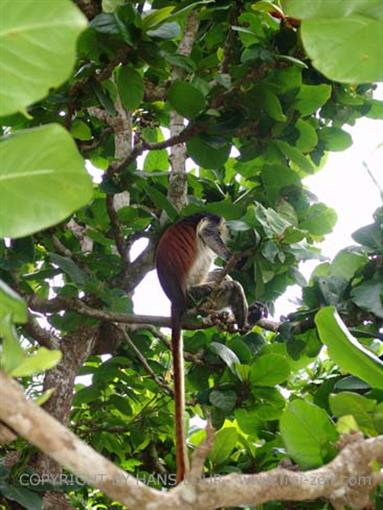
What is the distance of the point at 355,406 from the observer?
127cm

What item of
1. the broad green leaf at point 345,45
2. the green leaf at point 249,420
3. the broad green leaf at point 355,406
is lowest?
the green leaf at point 249,420

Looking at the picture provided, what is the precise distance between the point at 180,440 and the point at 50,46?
1526 mm

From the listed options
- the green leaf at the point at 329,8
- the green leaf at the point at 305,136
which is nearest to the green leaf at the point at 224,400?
the green leaf at the point at 305,136

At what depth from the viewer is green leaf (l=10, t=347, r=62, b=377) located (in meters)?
0.76

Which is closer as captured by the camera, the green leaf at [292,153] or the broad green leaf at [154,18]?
the broad green leaf at [154,18]

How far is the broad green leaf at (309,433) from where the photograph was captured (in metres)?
1.32

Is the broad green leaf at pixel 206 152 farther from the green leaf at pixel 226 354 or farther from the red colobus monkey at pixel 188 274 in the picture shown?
the green leaf at pixel 226 354

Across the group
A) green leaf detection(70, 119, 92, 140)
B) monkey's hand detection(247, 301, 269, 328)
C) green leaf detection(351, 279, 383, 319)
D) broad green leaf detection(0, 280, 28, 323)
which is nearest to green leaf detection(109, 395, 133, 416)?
monkey's hand detection(247, 301, 269, 328)

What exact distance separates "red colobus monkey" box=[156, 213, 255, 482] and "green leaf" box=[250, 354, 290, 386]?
0.80 ft

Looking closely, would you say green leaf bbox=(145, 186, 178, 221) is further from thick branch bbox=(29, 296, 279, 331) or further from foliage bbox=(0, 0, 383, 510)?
thick branch bbox=(29, 296, 279, 331)

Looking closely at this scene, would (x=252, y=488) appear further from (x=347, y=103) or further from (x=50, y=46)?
(x=347, y=103)

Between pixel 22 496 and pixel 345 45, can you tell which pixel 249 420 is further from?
pixel 345 45

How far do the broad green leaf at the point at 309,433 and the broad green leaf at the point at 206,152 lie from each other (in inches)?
39.9

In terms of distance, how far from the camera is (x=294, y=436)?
1.33 meters
